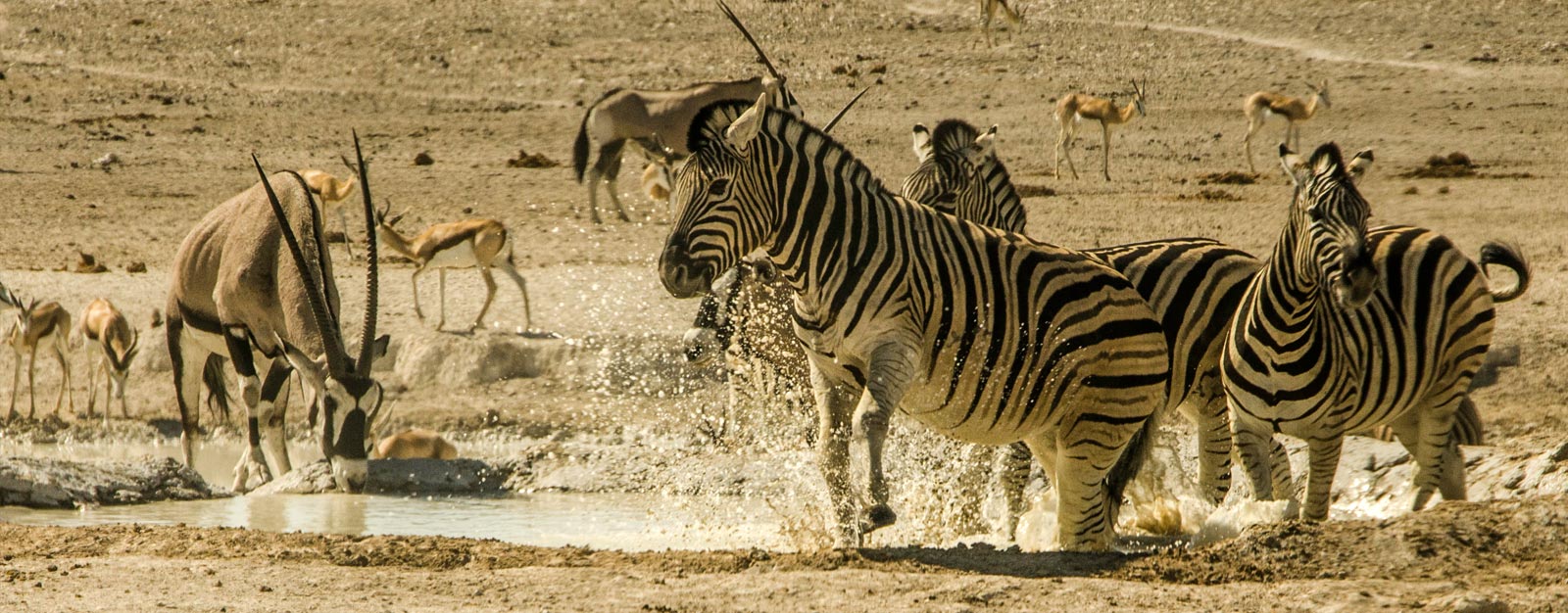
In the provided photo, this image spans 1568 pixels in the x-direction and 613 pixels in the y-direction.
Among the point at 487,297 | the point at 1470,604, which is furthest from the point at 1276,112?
the point at 1470,604

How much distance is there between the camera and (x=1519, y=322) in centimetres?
1162

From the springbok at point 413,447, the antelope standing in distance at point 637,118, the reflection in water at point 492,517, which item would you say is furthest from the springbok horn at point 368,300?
the antelope standing in distance at point 637,118

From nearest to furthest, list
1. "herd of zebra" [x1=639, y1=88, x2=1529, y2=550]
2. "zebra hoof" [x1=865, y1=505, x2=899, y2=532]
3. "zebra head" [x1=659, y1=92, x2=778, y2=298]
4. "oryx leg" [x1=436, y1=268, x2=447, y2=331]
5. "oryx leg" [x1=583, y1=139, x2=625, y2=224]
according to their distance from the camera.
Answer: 1. "zebra hoof" [x1=865, y1=505, x2=899, y2=532]
2. "zebra head" [x1=659, y1=92, x2=778, y2=298]
3. "herd of zebra" [x1=639, y1=88, x2=1529, y2=550]
4. "oryx leg" [x1=436, y1=268, x2=447, y2=331]
5. "oryx leg" [x1=583, y1=139, x2=625, y2=224]

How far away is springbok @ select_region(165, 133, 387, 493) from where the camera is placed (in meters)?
8.41

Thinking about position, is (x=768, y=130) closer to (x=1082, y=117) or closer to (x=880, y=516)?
(x=880, y=516)

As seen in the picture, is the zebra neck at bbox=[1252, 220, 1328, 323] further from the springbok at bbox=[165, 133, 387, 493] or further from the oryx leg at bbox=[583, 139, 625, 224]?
the oryx leg at bbox=[583, 139, 625, 224]

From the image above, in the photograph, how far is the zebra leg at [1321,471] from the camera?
19.9ft

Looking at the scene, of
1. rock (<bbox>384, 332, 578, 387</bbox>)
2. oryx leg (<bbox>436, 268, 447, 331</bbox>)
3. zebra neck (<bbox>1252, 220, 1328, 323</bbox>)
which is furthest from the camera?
oryx leg (<bbox>436, 268, 447, 331</bbox>)

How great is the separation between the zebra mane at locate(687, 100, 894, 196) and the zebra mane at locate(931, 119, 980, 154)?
2.37 metres

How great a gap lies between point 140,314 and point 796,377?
813cm

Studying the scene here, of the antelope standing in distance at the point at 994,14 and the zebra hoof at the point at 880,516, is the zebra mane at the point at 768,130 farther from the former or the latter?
the antelope standing in distance at the point at 994,14

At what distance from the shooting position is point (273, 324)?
9.58 meters

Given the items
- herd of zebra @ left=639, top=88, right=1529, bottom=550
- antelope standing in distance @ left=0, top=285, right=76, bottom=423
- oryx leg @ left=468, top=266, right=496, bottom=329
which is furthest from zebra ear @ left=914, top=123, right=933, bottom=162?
antelope standing in distance @ left=0, top=285, right=76, bottom=423

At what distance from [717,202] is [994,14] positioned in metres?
20.8
